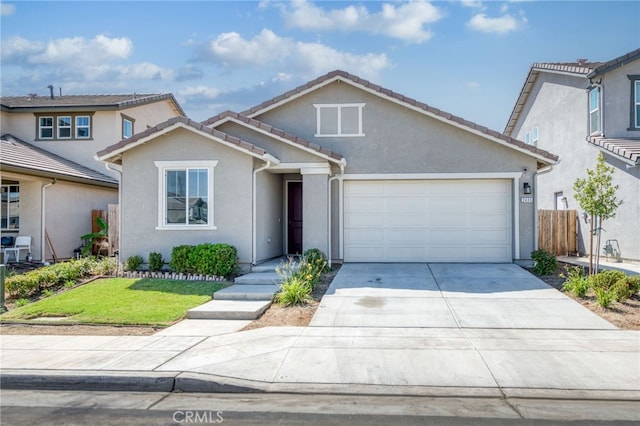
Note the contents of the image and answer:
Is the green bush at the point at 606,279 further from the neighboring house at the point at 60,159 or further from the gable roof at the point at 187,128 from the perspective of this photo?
the neighboring house at the point at 60,159

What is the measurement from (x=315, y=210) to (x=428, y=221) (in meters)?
3.50

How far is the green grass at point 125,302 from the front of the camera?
8984 millimetres

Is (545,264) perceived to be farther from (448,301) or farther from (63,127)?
(63,127)

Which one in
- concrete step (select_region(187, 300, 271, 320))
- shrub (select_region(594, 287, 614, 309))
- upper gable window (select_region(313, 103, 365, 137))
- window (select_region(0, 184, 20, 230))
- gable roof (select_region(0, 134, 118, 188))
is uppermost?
upper gable window (select_region(313, 103, 365, 137))

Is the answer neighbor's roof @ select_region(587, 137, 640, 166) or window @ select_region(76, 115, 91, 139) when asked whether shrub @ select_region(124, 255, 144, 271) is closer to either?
window @ select_region(76, 115, 91, 139)

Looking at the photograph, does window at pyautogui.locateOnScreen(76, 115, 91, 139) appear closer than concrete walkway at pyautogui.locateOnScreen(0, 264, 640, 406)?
No

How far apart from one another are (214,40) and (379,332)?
12.8 m

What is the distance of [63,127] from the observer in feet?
66.1

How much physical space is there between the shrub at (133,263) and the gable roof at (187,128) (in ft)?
9.14

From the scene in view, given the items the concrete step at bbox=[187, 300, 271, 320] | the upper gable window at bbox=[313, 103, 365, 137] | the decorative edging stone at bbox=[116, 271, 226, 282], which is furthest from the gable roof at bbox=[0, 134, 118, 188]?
the upper gable window at bbox=[313, 103, 365, 137]

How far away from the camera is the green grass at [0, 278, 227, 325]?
29.5 ft

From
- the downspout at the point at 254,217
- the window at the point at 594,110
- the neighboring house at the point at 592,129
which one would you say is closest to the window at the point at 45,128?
the downspout at the point at 254,217

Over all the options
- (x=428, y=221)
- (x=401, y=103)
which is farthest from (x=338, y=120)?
(x=428, y=221)

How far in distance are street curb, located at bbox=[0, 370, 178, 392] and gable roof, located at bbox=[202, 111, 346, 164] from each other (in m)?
8.43
